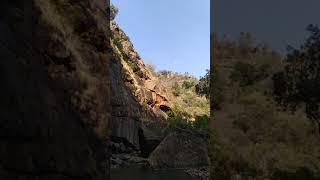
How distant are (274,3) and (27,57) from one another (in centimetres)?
232

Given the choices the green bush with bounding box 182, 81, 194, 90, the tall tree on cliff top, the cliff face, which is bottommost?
the tall tree on cliff top

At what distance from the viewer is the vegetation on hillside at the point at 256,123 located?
4.50 m

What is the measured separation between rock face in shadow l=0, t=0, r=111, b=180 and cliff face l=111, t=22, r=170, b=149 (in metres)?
23.9

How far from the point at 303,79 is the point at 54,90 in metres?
2.33

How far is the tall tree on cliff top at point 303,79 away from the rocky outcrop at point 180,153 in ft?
72.9

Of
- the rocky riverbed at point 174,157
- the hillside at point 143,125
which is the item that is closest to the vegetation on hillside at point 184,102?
the hillside at point 143,125

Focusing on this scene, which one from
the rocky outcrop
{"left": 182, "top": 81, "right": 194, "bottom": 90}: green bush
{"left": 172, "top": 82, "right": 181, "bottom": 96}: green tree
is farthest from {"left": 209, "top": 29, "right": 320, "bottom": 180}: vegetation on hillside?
{"left": 182, "top": 81, "right": 194, "bottom": 90}: green bush

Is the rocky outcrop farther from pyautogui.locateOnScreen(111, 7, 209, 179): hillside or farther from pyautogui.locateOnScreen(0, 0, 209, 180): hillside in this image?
pyautogui.locateOnScreen(0, 0, 209, 180): hillside

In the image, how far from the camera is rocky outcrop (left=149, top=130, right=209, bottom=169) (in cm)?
2731

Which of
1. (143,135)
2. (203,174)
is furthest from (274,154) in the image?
(143,135)

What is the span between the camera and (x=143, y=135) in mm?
33312

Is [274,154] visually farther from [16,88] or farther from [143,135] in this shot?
[143,135]

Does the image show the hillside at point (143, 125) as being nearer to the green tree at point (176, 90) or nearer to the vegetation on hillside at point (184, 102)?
the vegetation on hillside at point (184, 102)

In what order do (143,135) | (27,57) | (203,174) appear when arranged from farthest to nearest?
(143,135)
(203,174)
(27,57)
